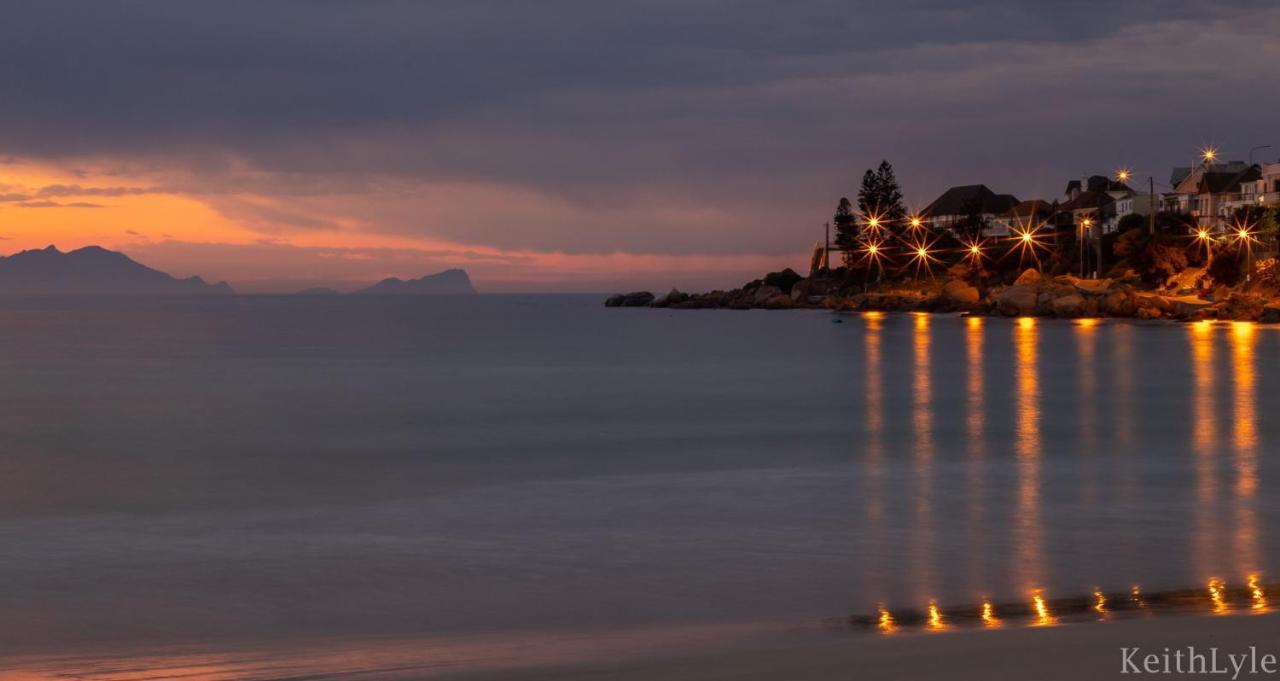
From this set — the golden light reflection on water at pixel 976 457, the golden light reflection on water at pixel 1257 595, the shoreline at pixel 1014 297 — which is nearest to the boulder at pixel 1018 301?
the shoreline at pixel 1014 297

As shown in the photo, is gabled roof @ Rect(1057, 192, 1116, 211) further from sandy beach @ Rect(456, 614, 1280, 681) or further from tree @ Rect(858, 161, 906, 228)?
sandy beach @ Rect(456, 614, 1280, 681)

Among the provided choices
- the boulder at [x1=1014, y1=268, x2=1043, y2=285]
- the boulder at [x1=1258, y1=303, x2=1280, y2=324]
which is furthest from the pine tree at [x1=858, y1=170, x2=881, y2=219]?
the boulder at [x1=1258, y1=303, x2=1280, y2=324]

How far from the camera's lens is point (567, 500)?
16656 mm

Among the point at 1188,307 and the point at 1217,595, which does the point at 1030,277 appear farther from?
the point at 1217,595

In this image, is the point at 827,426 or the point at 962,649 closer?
the point at 962,649

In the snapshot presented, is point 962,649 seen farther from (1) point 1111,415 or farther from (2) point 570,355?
(2) point 570,355

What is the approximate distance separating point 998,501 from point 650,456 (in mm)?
7857

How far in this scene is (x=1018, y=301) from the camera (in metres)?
96.8

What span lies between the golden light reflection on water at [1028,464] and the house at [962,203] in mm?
112655

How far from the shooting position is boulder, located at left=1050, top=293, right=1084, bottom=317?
9044cm

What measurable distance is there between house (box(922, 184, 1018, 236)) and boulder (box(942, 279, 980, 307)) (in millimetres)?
47715

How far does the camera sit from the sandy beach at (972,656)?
23.3 feet

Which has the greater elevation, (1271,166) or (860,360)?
(1271,166)

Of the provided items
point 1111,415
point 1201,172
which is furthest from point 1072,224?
point 1111,415
